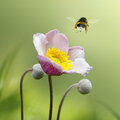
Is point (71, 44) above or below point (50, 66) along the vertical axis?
above

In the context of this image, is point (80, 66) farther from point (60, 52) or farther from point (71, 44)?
point (71, 44)

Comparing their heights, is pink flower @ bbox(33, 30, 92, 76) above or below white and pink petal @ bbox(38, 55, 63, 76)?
above

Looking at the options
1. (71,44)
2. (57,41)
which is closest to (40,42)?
(57,41)

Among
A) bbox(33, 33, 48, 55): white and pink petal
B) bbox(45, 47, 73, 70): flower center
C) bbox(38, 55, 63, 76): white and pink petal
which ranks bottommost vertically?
bbox(38, 55, 63, 76): white and pink petal

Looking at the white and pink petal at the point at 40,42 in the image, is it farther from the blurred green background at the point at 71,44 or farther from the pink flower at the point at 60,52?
the blurred green background at the point at 71,44

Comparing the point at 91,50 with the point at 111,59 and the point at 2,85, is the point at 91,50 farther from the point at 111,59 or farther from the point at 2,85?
the point at 2,85

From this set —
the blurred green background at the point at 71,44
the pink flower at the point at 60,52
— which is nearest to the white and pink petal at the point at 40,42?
the pink flower at the point at 60,52

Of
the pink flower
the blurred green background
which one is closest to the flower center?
the pink flower

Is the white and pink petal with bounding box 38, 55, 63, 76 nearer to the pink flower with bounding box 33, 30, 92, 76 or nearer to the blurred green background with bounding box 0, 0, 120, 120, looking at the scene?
the pink flower with bounding box 33, 30, 92, 76

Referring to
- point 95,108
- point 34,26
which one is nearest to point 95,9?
point 34,26
